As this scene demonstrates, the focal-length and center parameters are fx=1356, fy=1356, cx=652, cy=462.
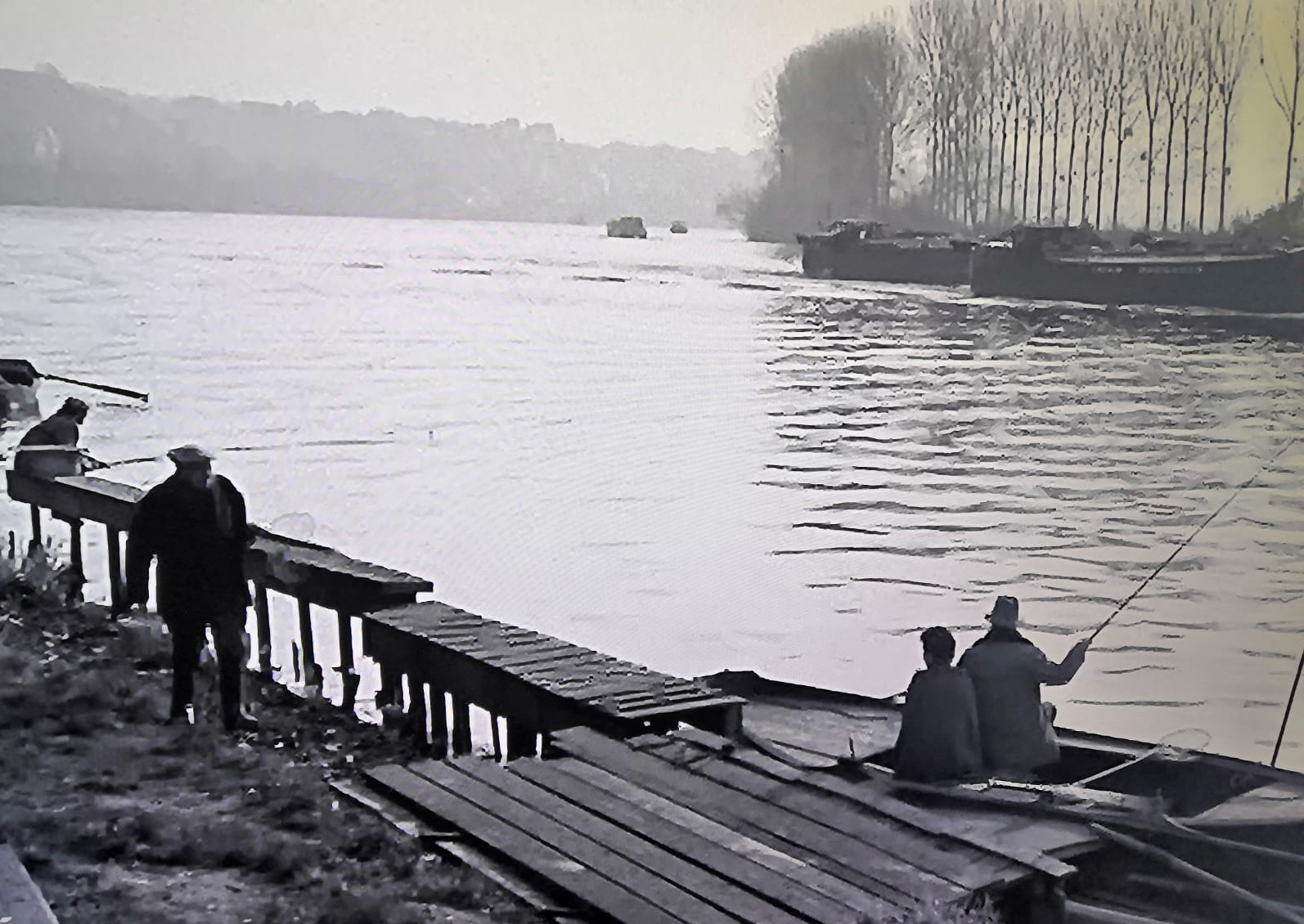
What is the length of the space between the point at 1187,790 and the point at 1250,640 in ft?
7.52

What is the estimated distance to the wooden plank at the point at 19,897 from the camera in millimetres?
2174

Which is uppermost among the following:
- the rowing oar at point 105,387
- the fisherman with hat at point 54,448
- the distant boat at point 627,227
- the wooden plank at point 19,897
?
the distant boat at point 627,227

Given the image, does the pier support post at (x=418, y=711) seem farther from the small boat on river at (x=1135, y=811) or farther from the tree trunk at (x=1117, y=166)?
the tree trunk at (x=1117, y=166)

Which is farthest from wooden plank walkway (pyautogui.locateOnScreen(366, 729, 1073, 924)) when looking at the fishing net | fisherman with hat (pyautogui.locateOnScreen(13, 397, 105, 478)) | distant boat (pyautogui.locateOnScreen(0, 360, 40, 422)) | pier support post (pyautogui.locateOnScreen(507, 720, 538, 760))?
distant boat (pyautogui.locateOnScreen(0, 360, 40, 422))

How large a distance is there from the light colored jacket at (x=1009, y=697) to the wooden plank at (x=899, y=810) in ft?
1.56

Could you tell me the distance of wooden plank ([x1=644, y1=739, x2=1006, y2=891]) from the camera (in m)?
2.29

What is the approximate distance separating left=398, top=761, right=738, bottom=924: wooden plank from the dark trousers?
0.87 m

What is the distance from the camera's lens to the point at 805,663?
5.96 m

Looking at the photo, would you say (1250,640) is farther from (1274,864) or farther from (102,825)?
(102,825)

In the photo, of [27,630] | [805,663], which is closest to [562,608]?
[805,663]

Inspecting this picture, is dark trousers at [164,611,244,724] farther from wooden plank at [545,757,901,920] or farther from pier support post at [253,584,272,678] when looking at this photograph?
wooden plank at [545,757,901,920]

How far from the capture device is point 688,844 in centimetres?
241

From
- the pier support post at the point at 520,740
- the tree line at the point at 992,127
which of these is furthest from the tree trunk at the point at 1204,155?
the pier support post at the point at 520,740

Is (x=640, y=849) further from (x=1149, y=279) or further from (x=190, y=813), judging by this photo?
(x=1149, y=279)
